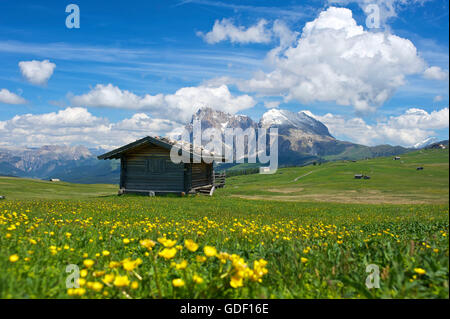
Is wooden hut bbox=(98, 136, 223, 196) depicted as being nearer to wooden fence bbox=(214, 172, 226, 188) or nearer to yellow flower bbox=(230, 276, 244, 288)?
yellow flower bbox=(230, 276, 244, 288)

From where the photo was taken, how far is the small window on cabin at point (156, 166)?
97.7 ft

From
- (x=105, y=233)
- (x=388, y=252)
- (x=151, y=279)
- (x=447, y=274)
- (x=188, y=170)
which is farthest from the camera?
Answer: (x=188, y=170)

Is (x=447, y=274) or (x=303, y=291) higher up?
(x=447, y=274)

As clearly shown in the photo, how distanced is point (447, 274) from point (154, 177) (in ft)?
92.3

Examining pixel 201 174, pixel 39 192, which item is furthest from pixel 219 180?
pixel 39 192

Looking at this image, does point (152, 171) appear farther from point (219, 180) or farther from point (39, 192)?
point (219, 180)

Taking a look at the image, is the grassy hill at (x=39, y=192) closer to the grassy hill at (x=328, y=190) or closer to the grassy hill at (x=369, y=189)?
the grassy hill at (x=328, y=190)

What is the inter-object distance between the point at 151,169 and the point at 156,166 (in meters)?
0.58

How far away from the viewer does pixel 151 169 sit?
2994 cm

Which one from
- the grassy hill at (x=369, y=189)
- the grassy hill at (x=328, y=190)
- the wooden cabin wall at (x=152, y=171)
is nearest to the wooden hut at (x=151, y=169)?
the wooden cabin wall at (x=152, y=171)
